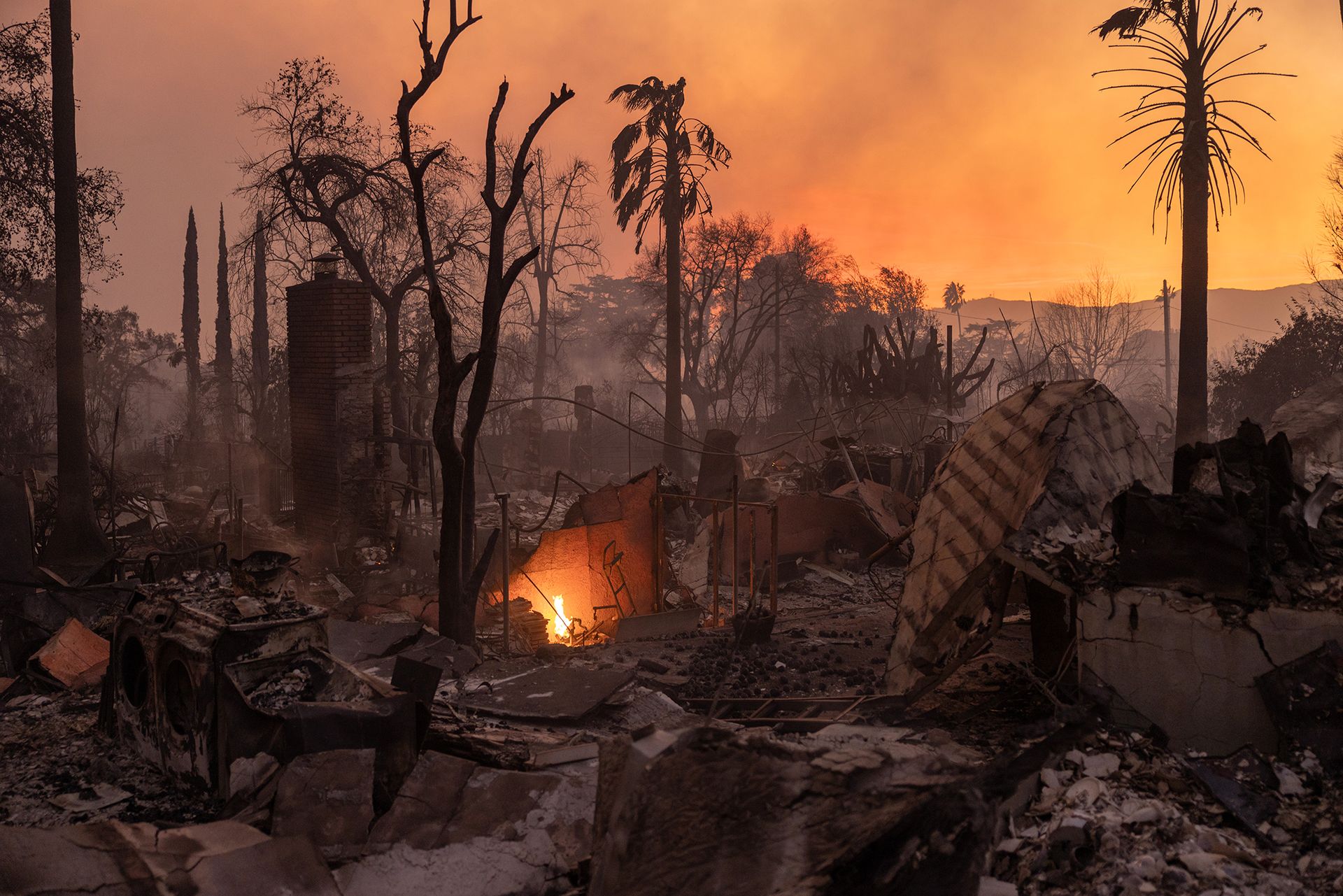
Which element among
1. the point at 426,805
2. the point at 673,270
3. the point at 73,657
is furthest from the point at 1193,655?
the point at 673,270

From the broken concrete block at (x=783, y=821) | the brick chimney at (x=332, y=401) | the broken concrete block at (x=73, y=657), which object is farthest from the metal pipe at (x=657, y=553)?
the broken concrete block at (x=783, y=821)

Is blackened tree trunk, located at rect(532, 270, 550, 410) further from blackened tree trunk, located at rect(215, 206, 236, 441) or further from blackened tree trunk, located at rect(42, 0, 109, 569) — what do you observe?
blackened tree trunk, located at rect(42, 0, 109, 569)

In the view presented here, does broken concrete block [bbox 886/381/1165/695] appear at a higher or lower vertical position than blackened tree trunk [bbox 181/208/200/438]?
lower

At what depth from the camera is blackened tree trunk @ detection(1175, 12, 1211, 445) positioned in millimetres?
16031

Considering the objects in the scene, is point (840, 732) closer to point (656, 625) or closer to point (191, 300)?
point (656, 625)

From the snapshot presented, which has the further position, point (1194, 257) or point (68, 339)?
point (1194, 257)

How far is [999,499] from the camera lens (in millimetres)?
5332

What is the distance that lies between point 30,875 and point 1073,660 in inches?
194

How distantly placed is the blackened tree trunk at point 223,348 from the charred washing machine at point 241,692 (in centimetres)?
2974

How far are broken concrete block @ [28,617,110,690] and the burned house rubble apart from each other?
35 mm

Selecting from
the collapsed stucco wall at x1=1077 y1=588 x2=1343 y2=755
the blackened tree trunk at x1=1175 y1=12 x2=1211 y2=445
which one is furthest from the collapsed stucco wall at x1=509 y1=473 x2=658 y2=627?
the blackened tree trunk at x1=1175 y1=12 x2=1211 y2=445

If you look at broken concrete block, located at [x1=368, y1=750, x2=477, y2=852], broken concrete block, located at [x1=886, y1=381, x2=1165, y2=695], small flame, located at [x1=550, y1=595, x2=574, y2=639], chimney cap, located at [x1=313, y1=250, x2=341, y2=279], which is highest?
chimney cap, located at [x1=313, y1=250, x2=341, y2=279]

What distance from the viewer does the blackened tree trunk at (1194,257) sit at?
16.0 metres

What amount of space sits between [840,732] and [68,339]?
1130cm
